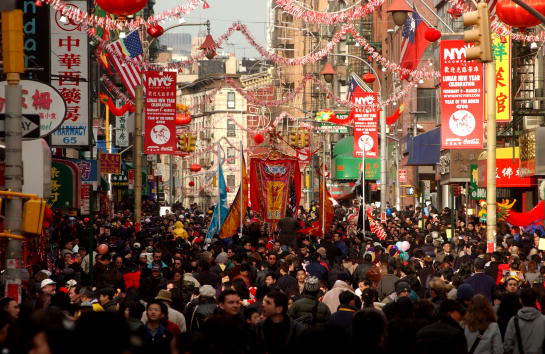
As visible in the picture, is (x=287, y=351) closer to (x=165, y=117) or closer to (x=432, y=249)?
(x=432, y=249)

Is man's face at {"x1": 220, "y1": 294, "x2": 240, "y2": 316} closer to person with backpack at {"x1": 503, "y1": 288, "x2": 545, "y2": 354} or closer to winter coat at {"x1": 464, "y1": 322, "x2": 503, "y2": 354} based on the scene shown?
winter coat at {"x1": 464, "y1": 322, "x2": 503, "y2": 354}

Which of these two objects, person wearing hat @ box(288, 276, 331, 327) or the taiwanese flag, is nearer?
person wearing hat @ box(288, 276, 331, 327)

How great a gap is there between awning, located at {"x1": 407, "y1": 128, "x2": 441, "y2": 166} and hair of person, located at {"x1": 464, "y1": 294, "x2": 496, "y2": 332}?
43.5 m

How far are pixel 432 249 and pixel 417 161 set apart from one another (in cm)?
3129

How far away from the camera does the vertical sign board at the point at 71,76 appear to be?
26547 millimetres

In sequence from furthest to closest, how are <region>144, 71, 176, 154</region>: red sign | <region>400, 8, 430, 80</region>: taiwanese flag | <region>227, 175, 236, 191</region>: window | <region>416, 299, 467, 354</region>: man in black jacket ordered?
<region>227, 175, 236, 191</region>: window < <region>400, 8, 430, 80</region>: taiwanese flag < <region>144, 71, 176, 154</region>: red sign < <region>416, 299, 467, 354</region>: man in black jacket

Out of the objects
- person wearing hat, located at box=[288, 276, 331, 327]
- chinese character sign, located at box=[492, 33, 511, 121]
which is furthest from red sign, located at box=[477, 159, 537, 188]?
person wearing hat, located at box=[288, 276, 331, 327]

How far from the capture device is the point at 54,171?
2469 cm

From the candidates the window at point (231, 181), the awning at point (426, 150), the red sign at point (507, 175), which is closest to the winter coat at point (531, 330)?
the red sign at point (507, 175)

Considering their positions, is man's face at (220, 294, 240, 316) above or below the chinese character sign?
below

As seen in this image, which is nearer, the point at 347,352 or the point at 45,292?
the point at 347,352

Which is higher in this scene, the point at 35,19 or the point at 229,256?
the point at 35,19

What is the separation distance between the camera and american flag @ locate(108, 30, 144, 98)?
39.1 metres

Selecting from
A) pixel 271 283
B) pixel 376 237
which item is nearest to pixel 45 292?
pixel 271 283
